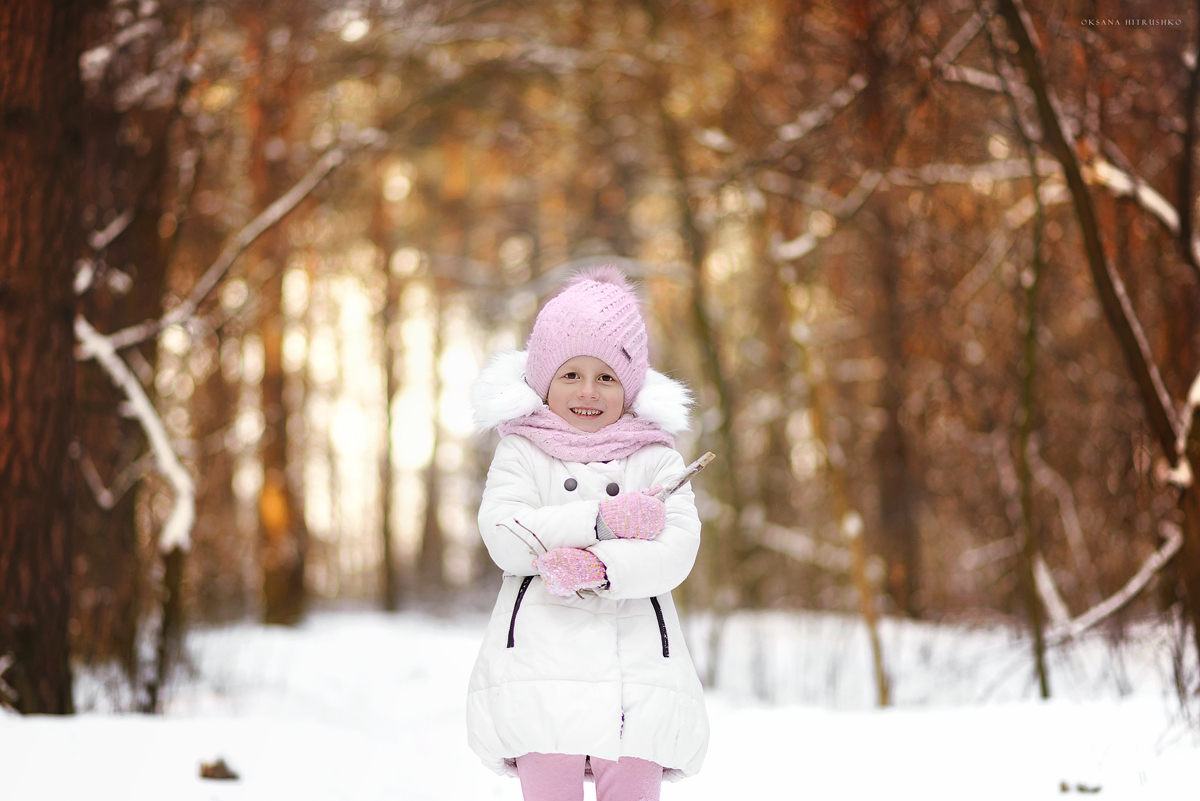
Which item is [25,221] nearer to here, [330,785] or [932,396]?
[330,785]

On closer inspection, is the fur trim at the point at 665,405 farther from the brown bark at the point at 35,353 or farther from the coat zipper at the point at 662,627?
the brown bark at the point at 35,353

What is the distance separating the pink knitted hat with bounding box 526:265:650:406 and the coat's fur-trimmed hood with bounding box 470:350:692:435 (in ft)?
0.14

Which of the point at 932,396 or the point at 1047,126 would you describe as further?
the point at 932,396

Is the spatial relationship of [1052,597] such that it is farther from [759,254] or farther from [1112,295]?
[759,254]

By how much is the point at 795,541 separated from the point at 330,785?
25.4 feet

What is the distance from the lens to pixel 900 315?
8719mm

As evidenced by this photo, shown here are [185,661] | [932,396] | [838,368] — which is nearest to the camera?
[185,661]

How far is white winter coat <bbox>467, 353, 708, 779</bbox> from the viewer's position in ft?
6.86

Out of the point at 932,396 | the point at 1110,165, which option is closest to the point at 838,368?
the point at 932,396

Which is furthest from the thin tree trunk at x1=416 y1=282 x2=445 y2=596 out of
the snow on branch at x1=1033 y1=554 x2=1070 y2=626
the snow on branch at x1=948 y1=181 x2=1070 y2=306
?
the snow on branch at x1=1033 y1=554 x2=1070 y2=626

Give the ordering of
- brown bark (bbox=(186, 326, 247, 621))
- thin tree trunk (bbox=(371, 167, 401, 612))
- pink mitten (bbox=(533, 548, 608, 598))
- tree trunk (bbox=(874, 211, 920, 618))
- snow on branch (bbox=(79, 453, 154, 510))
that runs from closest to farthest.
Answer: pink mitten (bbox=(533, 548, 608, 598))
snow on branch (bbox=(79, 453, 154, 510))
brown bark (bbox=(186, 326, 247, 621))
tree trunk (bbox=(874, 211, 920, 618))
thin tree trunk (bbox=(371, 167, 401, 612))

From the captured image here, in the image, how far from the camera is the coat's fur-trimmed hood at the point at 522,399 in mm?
2355

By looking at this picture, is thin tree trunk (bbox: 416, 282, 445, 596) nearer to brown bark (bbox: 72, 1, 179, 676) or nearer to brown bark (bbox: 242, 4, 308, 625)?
brown bark (bbox: 242, 4, 308, 625)

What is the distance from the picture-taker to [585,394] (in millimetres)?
2359
